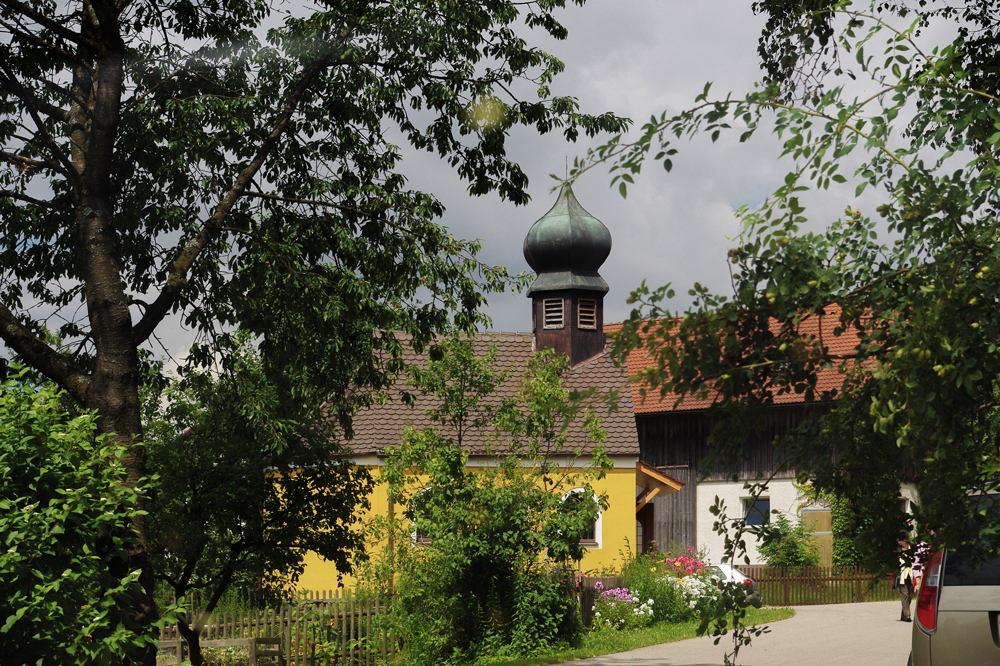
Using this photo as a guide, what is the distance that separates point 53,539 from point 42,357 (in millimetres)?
3698

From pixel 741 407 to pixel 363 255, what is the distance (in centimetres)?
834

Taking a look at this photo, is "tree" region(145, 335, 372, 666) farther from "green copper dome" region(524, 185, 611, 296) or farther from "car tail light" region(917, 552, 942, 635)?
"green copper dome" region(524, 185, 611, 296)

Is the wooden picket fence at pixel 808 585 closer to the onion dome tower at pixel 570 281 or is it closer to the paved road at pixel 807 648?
the paved road at pixel 807 648

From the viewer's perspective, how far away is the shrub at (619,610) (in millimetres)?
19438

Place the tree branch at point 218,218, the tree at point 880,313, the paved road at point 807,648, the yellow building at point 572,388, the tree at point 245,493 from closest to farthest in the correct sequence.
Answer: the tree at point 880,313 → the tree branch at point 218,218 → the tree at point 245,493 → the paved road at point 807,648 → the yellow building at point 572,388

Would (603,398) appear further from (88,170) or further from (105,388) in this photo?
(88,170)

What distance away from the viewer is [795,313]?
358 cm

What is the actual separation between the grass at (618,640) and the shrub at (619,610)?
255mm

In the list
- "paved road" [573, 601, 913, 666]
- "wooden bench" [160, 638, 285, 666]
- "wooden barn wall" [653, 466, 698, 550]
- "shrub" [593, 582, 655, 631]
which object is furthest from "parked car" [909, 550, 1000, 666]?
"wooden barn wall" [653, 466, 698, 550]

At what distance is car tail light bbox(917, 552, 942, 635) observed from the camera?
21.1 ft

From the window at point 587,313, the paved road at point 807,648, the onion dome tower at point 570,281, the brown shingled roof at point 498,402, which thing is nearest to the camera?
the paved road at point 807,648

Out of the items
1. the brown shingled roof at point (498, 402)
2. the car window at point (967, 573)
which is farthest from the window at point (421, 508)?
the car window at point (967, 573)

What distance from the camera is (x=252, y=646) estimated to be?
13.5 metres

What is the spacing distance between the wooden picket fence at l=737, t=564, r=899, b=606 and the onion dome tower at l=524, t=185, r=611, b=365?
29.4 feet
